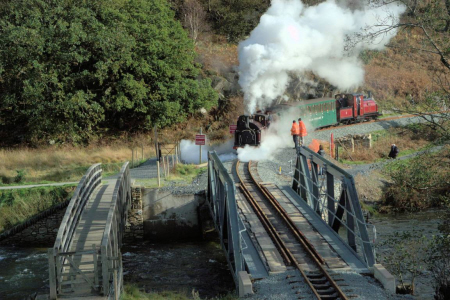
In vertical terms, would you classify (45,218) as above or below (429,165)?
below

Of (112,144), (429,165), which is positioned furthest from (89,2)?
(429,165)

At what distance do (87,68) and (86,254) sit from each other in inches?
995

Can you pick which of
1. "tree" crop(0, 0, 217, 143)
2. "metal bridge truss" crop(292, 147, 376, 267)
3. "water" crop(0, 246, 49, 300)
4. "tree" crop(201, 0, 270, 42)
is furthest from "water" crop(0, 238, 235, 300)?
"tree" crop(201, 0, 270, 42)

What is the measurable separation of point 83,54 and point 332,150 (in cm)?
1606

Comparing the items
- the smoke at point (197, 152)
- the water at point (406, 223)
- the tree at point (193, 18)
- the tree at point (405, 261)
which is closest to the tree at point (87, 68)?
the smoke at point (197, 152)

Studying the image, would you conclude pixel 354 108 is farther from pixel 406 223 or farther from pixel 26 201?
pixel 26 201

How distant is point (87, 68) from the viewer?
119 feet

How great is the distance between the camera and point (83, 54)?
34281 millimetres

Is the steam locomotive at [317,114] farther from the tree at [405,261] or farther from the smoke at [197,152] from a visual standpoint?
the tree at [405,261]

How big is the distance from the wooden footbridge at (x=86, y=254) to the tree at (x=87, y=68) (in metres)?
16.0

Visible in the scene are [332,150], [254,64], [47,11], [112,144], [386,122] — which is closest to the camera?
[254,64]

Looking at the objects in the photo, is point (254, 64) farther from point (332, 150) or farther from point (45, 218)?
point (45, 218)

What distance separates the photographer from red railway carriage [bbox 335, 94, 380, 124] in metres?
38.1

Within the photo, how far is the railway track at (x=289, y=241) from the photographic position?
1262 centimetres
